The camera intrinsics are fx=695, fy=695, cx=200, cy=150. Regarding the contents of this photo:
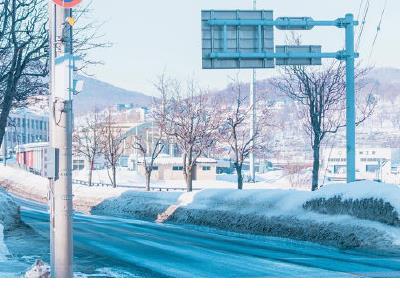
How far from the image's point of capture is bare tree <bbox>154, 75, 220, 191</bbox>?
50.2 meters

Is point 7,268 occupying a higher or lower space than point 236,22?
lower

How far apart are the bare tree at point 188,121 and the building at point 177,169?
2598 cm

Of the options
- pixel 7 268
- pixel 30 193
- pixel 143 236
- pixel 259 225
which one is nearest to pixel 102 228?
pixel 143 236

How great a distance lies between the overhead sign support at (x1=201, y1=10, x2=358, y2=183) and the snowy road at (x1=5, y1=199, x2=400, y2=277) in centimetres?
647

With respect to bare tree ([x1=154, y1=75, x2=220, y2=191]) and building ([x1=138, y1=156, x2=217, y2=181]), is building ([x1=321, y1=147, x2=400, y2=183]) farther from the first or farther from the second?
bare tree ([x1=154, y1=75, x2=220, y2=191])

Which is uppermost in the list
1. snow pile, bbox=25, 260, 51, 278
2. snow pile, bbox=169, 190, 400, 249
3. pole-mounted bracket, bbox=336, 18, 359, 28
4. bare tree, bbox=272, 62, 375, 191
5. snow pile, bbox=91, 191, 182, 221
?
pole-mounted bracket, bbox=336, 18, 359, 28

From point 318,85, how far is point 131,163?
63.5 m

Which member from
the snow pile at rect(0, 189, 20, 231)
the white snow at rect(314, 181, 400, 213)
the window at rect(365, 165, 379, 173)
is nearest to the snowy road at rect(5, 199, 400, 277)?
the snow pile at rect(0, 189, 20, 231)

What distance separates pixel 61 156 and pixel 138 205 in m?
30.1

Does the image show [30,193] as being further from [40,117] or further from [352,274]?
[352,274]

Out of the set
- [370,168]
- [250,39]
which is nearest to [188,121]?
[250,39]

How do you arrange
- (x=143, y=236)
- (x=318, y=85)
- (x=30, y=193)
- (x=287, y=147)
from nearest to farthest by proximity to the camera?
1. (x=143, y=236)
2. (x=318, y=85)
3. (x=30, y=193)
4. (x=287, y=147)

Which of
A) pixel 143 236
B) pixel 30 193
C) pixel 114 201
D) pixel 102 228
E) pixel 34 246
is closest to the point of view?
pixel 34 246

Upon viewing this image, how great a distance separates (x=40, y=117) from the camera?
46.9 metres
